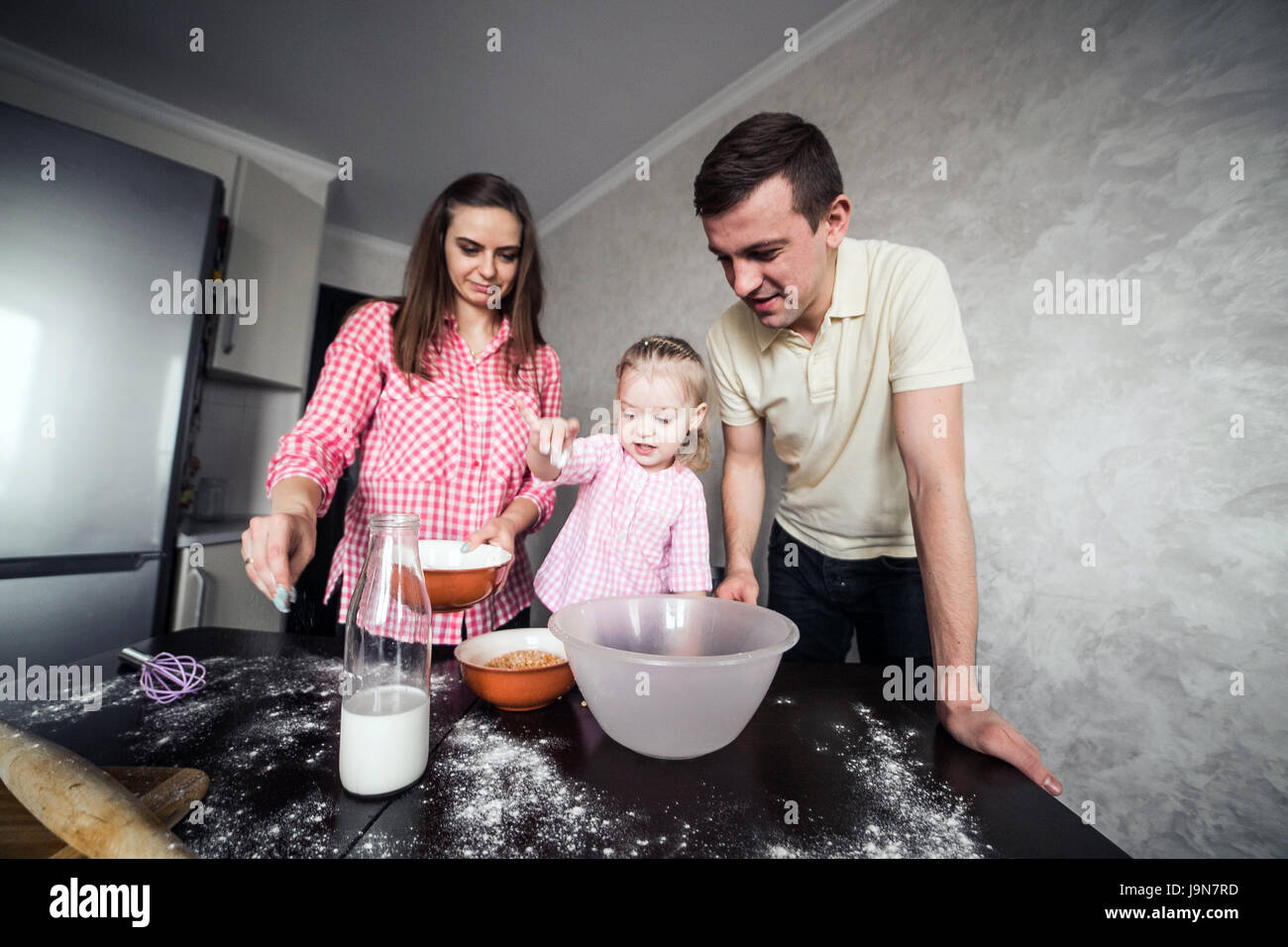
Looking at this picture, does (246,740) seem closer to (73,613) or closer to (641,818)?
(641,818)

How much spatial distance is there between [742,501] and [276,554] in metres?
0.97

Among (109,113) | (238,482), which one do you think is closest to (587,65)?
(109,113)

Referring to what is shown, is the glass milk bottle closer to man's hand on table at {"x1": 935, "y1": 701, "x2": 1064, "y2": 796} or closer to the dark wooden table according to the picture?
the dark wooden table

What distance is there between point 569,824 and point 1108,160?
1683mm

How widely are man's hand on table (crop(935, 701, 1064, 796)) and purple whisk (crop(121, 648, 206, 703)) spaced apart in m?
0.99

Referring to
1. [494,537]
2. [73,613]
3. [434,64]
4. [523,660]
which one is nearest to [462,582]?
[523,660]

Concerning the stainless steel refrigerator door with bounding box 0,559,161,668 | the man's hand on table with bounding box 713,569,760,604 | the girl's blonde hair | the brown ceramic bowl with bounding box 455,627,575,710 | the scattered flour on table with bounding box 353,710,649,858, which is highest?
the girl's blonde hair

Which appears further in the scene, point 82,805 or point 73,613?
point 73,613

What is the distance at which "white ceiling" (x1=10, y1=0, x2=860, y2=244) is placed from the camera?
1955mm

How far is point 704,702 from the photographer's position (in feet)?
1.79

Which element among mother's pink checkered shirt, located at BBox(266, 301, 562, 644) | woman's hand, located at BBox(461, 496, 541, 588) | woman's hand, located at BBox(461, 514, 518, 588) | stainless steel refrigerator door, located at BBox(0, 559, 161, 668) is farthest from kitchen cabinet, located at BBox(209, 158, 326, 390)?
woman's hand, located at BBox(461, 514, 518, 588)

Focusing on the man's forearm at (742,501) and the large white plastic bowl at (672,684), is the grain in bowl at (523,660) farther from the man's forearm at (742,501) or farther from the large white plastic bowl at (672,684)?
the man's forearm at (742,501)

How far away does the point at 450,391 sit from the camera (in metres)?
1.24
